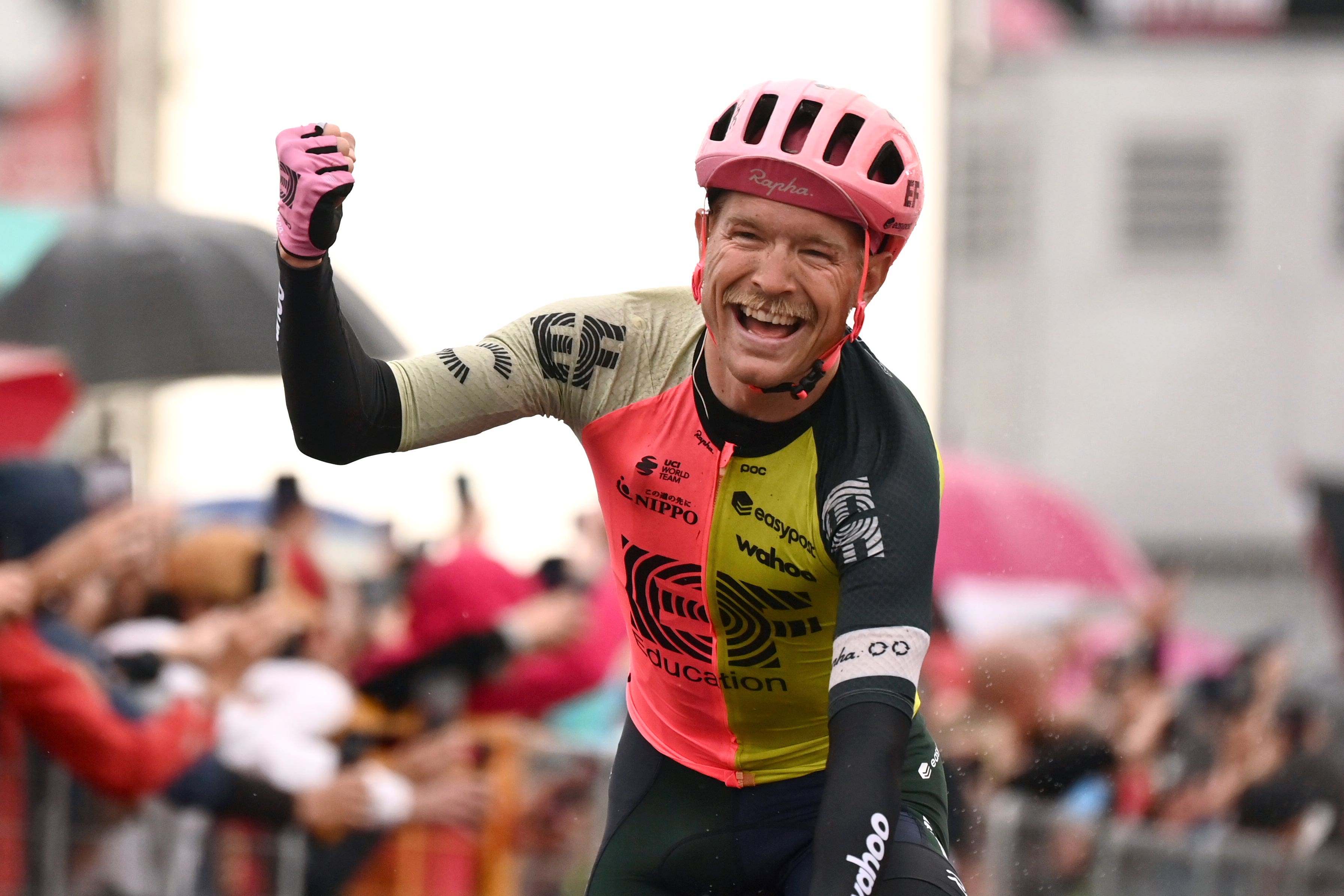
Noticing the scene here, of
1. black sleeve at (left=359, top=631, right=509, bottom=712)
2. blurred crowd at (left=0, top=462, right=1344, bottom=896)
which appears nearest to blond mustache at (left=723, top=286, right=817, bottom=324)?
blurred crowd at (left=0, top=462, right=1344, bottom=896)

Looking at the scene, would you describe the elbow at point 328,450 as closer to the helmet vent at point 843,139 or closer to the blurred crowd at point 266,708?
the helmet vent at point 843,139

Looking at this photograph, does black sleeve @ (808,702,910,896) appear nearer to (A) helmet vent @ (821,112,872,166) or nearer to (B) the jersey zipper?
(B) the jersey zipper

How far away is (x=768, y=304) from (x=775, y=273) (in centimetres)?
6

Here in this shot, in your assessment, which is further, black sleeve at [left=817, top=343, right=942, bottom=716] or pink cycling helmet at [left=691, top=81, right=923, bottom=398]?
pink cycling helmet at [left=691, top=81, right=923, bottom=398]

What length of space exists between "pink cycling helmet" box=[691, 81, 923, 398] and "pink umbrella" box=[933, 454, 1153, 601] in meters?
7.45

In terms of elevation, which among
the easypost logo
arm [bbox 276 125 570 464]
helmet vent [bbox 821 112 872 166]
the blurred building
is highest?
helmet vent [bbox 821 112 872 166]

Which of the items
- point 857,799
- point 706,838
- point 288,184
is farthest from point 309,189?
A: point 706,838

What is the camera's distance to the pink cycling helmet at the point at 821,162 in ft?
11.4

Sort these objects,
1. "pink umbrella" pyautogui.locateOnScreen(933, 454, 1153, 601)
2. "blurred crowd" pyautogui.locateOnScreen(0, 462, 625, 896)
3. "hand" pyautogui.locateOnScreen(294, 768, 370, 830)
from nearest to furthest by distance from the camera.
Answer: "blurred crowd" pyautogui.locateOnScreen(0, 462, 625, 896), "hand" pyautogui.locateOnScreen(294, 768, 370, 830), "pink umbrella" pyautogui.locateOnScreen(933, 454, 1153, 601)

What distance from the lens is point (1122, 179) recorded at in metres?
33.6

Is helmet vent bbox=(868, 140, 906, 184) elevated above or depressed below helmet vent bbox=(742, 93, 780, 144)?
below

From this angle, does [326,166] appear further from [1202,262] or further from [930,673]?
[1202,262]

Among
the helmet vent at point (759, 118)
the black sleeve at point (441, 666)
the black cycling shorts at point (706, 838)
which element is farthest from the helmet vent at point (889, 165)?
the black sleeve at point (441, 666)

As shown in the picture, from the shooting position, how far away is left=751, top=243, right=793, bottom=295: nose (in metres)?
3.46
